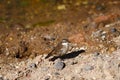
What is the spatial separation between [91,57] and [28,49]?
174 cm

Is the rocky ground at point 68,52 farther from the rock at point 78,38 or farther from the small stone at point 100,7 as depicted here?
the small stone at point 100,7

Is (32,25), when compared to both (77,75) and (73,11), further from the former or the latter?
(77,75)

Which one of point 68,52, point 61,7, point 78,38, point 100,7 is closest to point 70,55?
point 68,52

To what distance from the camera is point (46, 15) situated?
13.4 m

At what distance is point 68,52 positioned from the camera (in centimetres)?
962

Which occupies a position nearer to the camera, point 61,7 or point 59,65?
point 59,65

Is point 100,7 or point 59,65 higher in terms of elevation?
point 59,65

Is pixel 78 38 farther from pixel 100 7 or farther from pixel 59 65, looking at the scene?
pixel 100 7

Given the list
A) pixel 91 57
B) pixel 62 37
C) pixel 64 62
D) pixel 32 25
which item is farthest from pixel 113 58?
pixel 32 25

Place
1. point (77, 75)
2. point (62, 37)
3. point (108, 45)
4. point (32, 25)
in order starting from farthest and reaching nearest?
point (32, 25) < point (62, 37) < point (108, 45) < point (77, 75)

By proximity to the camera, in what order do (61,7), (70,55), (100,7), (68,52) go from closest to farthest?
(70,55), (68,52), (100,7), (61,7)

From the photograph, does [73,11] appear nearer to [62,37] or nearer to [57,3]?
[57,3]

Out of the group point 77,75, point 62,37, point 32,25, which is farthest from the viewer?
point 32,25

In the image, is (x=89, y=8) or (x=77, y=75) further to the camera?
(x=89, y=8)
